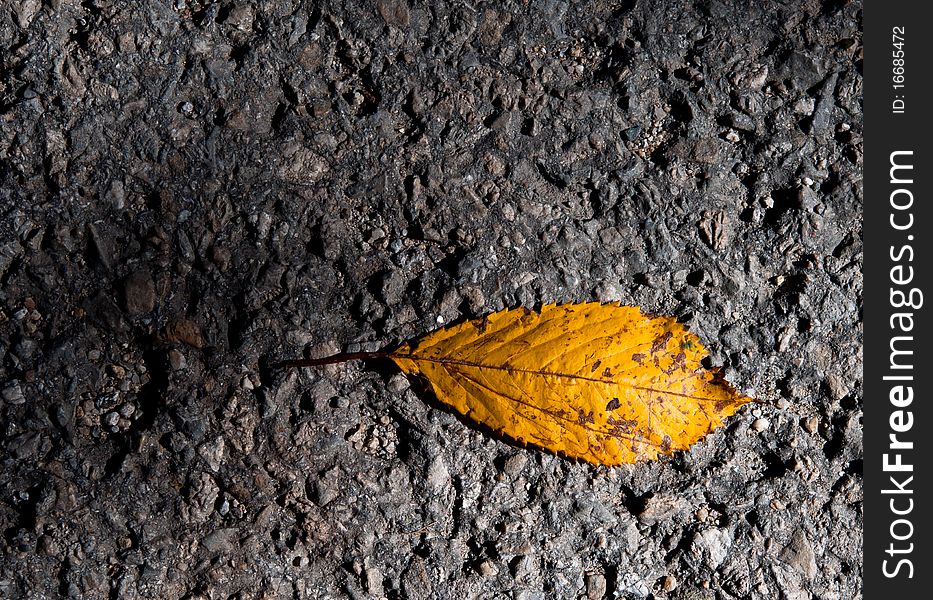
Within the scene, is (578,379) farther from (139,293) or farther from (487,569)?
(139,293)

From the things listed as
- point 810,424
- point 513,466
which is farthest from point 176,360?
point 810,424

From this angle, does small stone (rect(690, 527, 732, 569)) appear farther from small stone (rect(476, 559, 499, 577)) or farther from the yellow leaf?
small stone (rect(476, 559, 499, 577))

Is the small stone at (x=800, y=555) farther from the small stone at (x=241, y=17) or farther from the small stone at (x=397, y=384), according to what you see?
the small stone at (x=241, y=17)

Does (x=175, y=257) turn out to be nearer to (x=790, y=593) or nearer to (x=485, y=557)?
(x=485, y=557)

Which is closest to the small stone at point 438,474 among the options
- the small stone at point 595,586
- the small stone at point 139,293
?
the small stone at point 595,586

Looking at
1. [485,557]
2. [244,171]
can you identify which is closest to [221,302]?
[244,171]

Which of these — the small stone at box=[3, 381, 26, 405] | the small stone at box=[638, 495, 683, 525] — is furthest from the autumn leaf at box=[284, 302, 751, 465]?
the small stone at box=[3, 381, 26, 405]
